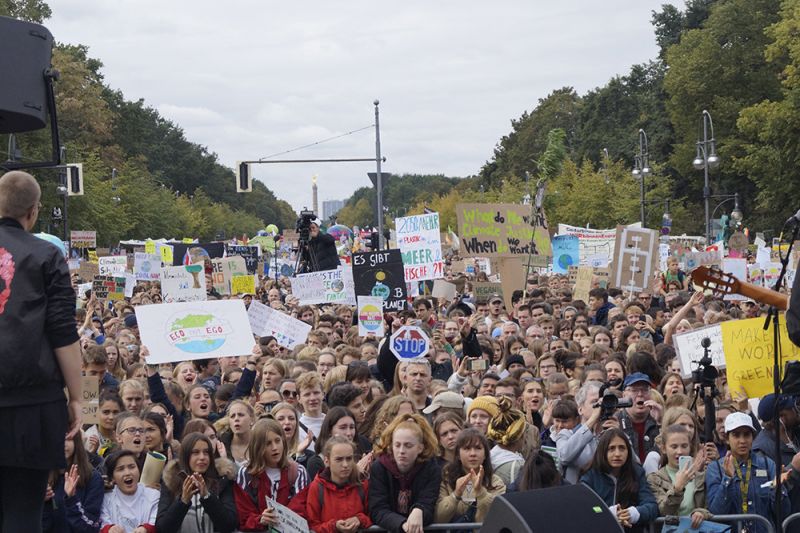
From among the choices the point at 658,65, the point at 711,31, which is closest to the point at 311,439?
the point at 711,31

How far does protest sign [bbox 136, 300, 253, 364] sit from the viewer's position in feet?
38.8

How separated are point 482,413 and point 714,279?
276 centimetres

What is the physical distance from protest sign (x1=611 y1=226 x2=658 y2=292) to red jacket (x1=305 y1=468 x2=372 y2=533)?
11214mm

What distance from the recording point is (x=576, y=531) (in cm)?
489

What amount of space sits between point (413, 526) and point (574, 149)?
3977 inches

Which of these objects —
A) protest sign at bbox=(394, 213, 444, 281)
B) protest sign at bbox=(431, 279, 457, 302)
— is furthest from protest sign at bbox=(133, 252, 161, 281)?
protest sign at bbox=(431, 279, 457, 302)

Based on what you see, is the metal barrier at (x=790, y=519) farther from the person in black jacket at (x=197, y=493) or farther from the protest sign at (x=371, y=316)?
the protest sign at (x=371, y=316)

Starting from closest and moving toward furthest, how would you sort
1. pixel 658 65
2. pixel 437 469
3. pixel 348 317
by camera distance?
pixel 437 469 → pixel 348 317 → pixel 658 65

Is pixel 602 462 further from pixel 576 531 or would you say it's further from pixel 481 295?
pixel 481 295

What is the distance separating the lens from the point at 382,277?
55.4ft

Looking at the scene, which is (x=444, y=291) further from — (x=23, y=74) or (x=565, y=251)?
(x=23, y=74)

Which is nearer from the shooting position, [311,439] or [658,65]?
[311,439]

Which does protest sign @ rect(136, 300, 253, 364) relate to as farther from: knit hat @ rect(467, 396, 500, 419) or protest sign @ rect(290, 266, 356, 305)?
protest sign @ rect(290, 266, 356, 305)

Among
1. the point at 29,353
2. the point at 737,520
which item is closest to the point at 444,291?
the point at 737,520
